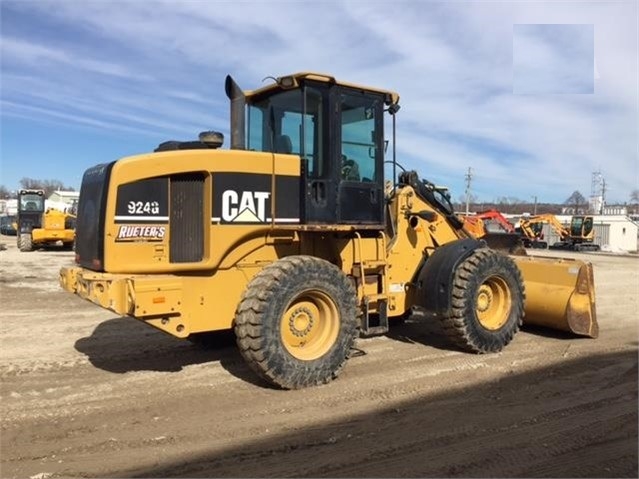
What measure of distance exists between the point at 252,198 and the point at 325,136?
1.08m

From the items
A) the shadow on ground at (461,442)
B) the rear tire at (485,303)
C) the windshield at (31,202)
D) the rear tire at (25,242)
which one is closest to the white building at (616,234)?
the windshield at (31,202)

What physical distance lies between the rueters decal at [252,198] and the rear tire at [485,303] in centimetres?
219

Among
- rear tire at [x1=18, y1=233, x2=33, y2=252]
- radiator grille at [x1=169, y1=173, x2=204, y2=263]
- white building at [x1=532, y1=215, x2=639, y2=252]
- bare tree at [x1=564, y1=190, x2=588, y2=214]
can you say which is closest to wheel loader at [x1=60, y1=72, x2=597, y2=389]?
radiator grille at [x1=169, y1=173, x2=204, y2=263]

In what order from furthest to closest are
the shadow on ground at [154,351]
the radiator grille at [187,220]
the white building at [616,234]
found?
the white building at [616,234] → the shadow on ground at [154,351] → the radiator grille at [187,220]

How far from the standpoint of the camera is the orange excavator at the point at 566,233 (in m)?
39.2

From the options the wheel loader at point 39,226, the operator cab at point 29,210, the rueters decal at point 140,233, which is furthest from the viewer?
the operator cab at point 29,210

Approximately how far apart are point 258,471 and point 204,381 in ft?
6.93

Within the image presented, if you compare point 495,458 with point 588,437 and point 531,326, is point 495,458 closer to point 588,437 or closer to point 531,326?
point 588,437

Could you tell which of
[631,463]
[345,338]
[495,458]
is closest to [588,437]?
[631,463]

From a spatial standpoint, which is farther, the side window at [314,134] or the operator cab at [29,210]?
the operator cab at [29,210]

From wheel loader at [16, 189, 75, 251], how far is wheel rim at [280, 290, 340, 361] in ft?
74.1

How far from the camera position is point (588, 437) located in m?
4.66

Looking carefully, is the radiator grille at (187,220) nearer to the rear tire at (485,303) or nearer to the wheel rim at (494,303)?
the rear tire at (485,303)

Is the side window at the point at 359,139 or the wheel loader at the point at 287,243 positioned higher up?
the side window at the point at 359,139
